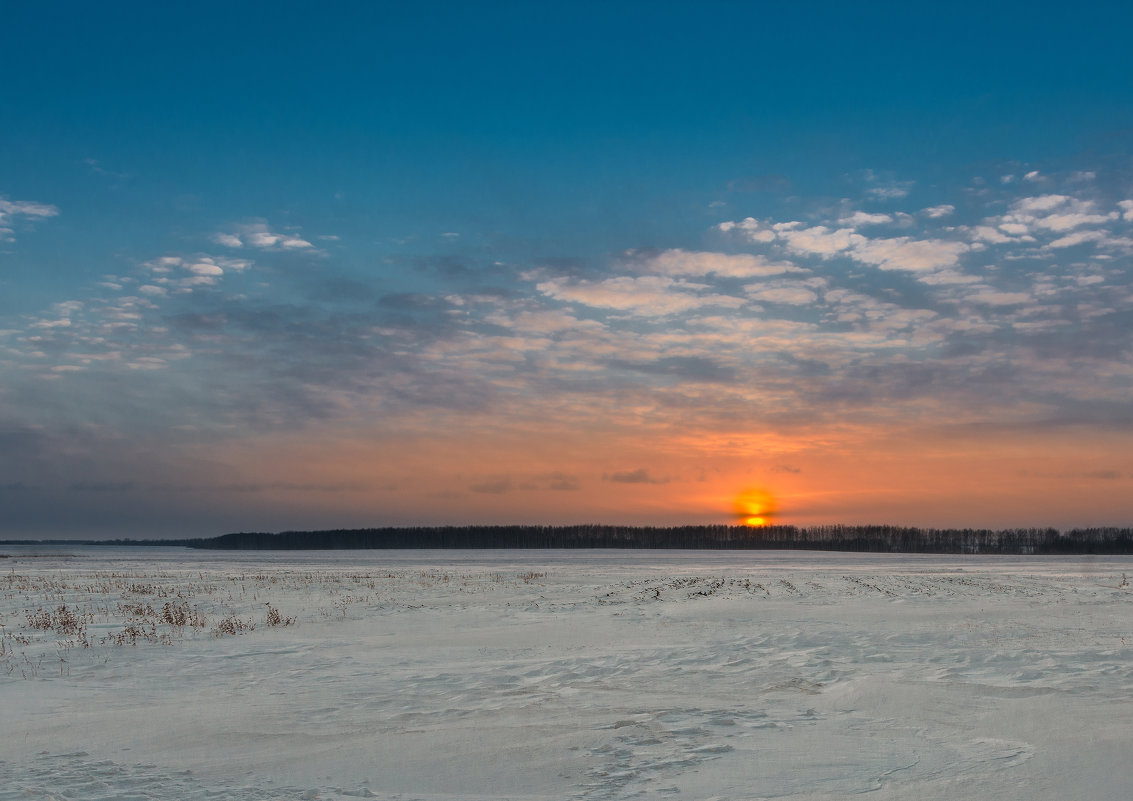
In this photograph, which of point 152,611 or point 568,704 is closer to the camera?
point 568,704

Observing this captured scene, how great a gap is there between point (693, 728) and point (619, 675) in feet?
11.4

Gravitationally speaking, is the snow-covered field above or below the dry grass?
above

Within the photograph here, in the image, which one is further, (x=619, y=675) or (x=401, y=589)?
(x=401, y=589)

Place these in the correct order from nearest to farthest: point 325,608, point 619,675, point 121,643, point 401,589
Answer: point 619,675 → point 121,643 → point 325,608 → point 401,589

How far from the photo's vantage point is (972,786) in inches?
285

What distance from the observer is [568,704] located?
1080 centimetres

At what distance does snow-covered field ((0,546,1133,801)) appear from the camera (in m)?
7.54

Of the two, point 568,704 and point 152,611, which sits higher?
point 568,704

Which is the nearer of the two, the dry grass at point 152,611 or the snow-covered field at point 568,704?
the snow-covered field at point 568,704

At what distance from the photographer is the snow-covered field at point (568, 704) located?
7.54 meters

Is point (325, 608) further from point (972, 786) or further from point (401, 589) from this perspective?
point (972, 786)

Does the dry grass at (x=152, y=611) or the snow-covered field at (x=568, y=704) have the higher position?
the snow-covered field at (x=568, y=704)

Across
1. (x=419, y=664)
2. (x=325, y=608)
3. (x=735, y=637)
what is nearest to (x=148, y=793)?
(x=419, y=664)

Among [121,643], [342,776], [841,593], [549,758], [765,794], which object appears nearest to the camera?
[765,794]
